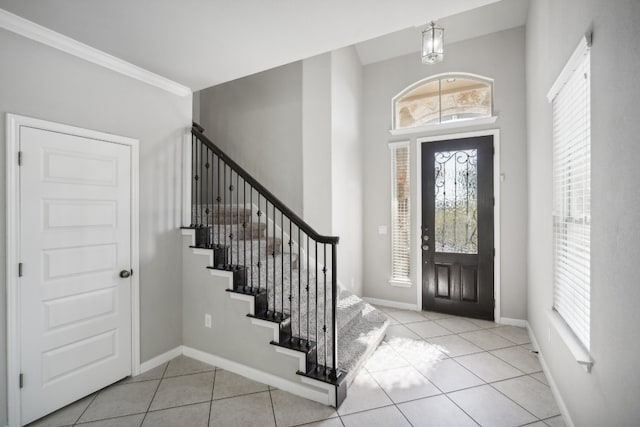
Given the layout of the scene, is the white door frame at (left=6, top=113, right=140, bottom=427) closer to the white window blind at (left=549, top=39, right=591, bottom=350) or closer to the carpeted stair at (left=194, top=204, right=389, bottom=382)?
the carpeted stair at (left=194, top=204, right=389, bottom=382)

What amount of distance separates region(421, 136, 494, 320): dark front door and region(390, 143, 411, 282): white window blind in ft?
0.79

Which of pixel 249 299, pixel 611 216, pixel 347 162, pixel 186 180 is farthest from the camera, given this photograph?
pixel 347 162

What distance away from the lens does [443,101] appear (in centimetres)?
423

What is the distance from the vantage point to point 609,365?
1365 millimetres

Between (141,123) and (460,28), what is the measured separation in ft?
13.0

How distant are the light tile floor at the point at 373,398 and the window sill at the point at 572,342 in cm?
61

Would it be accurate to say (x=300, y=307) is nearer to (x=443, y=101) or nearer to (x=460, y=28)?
(x=443, y=101)

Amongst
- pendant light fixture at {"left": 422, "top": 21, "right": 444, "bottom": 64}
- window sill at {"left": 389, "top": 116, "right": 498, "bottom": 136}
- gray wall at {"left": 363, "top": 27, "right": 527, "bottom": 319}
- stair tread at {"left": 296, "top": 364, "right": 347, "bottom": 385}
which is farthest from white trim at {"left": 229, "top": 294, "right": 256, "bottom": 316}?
window sill at {"left": 389, "top": 116, "right": 498, "bottom": 136}

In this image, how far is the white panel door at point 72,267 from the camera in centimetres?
204

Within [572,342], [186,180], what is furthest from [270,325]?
[572,342]

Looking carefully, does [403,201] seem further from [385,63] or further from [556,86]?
[556,86]

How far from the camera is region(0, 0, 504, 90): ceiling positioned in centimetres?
185

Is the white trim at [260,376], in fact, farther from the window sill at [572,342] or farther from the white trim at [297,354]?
the window sill at [572,342]

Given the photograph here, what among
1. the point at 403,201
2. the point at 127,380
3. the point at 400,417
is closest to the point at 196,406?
the point at 127,380
